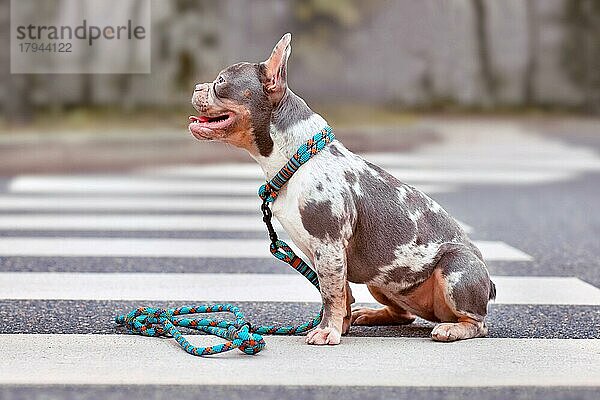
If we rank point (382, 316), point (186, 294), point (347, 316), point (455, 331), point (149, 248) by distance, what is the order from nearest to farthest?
point (455, 331) → point (347, 316) → point (382, 316) → point (186, 294) → point (149, 248)

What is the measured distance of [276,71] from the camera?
3797 millimetres

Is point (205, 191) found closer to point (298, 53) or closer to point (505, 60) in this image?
point (298, 53)

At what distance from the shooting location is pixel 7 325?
163 inches

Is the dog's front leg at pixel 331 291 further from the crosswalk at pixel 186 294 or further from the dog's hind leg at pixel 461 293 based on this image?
the dog's hind leg at pixel 461 293

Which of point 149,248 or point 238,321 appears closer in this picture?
point 238,321

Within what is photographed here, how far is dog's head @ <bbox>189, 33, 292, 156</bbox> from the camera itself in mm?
3826

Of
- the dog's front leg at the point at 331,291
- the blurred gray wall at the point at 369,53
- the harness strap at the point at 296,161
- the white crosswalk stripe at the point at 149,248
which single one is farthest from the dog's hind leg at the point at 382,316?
the blurred gray wall at the point at 369,53

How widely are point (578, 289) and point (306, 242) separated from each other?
1.85m

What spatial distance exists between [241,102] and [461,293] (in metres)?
1.09

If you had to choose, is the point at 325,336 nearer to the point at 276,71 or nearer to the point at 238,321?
the point at 238,321

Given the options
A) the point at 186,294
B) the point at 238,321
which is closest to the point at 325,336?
the point at 238,321

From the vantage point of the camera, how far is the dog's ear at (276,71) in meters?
3.76

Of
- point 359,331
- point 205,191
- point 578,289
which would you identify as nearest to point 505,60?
point 205,191

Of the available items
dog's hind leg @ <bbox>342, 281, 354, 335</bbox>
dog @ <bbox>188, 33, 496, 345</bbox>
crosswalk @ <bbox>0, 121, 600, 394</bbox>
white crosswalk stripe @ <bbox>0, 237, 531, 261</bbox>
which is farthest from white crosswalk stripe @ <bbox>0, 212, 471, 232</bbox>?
dog @ <bbox>188, 33, 496, 345</bbox>
